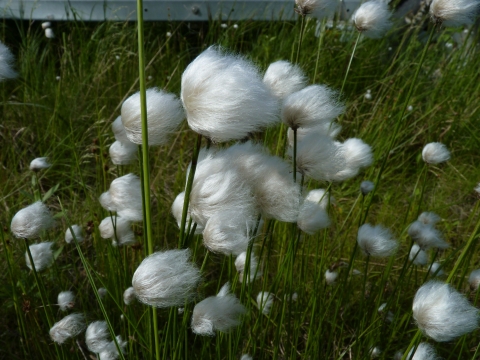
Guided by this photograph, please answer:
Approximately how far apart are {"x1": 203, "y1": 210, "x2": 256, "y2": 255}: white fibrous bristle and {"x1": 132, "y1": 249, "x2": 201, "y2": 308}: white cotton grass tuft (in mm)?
55

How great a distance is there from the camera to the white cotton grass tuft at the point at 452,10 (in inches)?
45.2

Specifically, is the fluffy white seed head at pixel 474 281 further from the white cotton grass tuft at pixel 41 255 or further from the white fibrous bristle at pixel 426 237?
the white cotton grass tuft at pixel 41 255

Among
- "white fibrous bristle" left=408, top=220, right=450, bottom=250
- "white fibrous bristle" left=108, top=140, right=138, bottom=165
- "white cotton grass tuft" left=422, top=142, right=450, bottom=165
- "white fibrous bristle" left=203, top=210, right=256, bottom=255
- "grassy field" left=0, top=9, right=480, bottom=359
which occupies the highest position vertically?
"white fibrous bristle" left=203, top=210, right=256, bottom=255

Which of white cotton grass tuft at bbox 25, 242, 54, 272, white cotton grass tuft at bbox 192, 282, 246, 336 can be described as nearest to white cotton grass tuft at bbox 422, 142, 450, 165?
white cotton grass tuft at bbox 192, 282, 246, 336

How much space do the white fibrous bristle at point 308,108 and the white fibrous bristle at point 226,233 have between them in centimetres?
19

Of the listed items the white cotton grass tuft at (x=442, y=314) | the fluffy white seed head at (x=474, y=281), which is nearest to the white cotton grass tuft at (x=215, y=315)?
the white cotton grass tuft at (x=442, y=314)

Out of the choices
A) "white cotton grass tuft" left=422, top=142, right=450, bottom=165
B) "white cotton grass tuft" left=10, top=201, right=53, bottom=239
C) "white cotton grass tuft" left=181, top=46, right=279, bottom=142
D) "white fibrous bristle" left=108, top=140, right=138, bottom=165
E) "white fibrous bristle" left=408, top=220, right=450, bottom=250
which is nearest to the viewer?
"white cotton grass tuft" left=181, top=46, right=279, bottom=142

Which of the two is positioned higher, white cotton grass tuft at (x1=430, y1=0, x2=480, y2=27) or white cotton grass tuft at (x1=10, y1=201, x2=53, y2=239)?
white cotton grass tuft at (x1=430, y1=0, x2=480, y2=27)

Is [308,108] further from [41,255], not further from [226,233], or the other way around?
[41,255]

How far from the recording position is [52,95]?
2.62 meters

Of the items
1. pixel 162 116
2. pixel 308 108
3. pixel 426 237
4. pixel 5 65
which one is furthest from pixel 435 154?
pixel 5 65

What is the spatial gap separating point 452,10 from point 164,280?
0.82 meters

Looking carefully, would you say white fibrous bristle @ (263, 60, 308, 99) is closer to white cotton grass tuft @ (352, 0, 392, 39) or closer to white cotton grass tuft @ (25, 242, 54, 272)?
white cotton grass tuft @ (352, 0, 392, 39)

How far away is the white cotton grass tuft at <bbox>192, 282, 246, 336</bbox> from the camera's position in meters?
0.91
